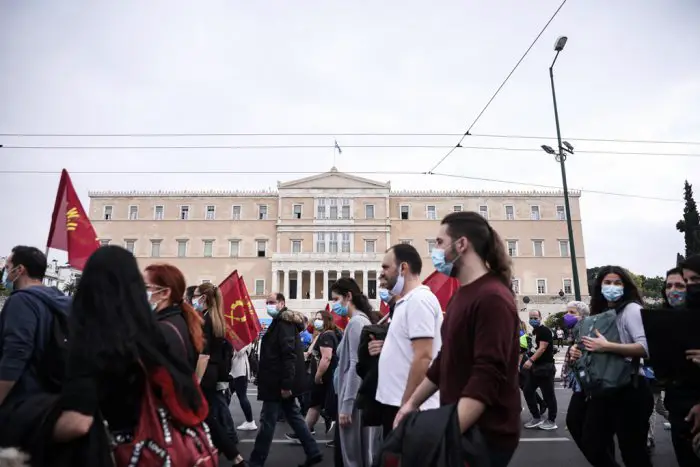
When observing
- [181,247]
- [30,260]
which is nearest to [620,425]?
[30,260]

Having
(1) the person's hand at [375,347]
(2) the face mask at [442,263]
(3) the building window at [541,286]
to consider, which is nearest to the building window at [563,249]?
(3) the building window at [541,286]

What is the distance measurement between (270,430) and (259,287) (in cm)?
4612

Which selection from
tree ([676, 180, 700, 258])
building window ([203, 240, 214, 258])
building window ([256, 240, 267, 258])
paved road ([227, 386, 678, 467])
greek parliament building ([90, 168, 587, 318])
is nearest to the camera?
paved road ([227, 386, 678, 467])

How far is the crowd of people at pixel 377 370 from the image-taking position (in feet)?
6.47

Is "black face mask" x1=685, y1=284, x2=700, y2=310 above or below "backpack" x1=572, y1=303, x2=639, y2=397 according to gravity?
above

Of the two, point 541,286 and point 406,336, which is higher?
point 541,286

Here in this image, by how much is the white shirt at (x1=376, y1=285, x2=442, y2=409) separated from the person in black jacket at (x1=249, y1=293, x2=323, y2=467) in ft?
6.59

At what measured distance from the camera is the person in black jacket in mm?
5094

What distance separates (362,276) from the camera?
167 ft

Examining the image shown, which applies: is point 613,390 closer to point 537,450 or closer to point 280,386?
point 537,450

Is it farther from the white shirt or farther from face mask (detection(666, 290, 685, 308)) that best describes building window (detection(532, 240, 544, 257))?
the white shirt

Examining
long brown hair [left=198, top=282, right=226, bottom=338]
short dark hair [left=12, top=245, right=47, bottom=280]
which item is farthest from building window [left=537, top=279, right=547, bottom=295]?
short dark hair [left=12, top=245, right=47, bottom=280]

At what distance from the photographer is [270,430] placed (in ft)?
16.7

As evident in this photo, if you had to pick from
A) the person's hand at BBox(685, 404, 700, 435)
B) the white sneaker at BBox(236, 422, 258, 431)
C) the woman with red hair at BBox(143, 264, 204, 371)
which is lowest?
the white sneaker at BBox(236, 422, 258, 431)
